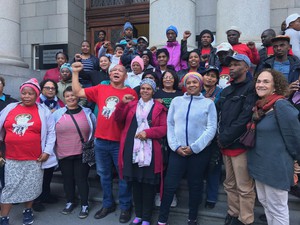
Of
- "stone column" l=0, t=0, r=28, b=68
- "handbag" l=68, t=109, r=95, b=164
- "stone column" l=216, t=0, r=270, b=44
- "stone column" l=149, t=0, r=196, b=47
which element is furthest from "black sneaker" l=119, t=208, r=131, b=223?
"stone column" l=0, t=0, r=28, b=68

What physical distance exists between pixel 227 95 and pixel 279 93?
62cm

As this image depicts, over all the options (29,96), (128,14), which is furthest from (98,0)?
(29,96)

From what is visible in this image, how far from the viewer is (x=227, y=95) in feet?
11.1

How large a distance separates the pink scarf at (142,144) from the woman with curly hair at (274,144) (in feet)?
3.97

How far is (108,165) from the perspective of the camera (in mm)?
3957

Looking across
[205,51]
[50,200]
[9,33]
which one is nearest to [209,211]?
[50,200]

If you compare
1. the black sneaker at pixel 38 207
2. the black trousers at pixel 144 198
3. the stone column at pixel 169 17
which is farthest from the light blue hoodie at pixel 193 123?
the stone column at pixel 169 17

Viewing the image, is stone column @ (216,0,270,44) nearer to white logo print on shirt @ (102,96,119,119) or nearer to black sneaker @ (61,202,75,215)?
white logo print on shirt @ (102,96,119,119)

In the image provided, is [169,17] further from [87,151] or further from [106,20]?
[87,151]

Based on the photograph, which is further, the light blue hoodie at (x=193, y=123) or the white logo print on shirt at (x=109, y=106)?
the white logo print on shirt at (x=109, y=106)

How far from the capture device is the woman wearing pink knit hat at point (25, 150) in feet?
12.3

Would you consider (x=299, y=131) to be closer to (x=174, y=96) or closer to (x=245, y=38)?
(x=174, y=96)

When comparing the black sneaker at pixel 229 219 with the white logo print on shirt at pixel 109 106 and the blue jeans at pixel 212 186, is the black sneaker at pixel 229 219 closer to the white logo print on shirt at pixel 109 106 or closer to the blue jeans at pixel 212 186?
the blue jeans at pixel 212 186

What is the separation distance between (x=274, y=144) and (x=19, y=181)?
10.4 feet
